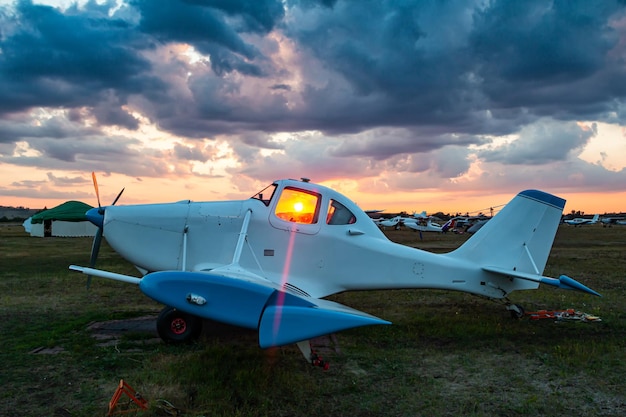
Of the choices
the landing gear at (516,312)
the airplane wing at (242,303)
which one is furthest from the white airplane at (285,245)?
the airplane wing at (242,303)

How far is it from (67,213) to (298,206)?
38.5 metres

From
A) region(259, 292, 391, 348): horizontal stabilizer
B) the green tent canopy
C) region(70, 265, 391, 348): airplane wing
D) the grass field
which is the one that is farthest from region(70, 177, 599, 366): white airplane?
the green tent canopy

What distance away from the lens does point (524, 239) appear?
356 inches

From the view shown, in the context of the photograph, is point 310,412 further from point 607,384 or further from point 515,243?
point 515,243

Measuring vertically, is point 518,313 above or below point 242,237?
below

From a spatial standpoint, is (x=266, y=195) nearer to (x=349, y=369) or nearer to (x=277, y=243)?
(x=277, y=243)

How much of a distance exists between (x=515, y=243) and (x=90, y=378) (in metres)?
7.85

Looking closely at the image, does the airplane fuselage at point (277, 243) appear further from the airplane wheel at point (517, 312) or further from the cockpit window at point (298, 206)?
the airplane wheel at point (517, 312)

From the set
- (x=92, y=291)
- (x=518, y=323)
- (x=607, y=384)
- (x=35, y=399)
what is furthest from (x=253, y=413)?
(x=92, y=291)

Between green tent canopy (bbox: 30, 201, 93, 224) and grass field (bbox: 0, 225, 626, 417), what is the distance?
32436 mm

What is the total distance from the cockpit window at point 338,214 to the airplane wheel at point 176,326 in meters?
2.87

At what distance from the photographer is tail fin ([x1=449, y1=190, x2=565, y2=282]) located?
8945 millimetres

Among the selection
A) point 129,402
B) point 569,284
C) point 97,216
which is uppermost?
→ point 97,216

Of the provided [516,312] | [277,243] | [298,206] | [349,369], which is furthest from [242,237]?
[516,312]
